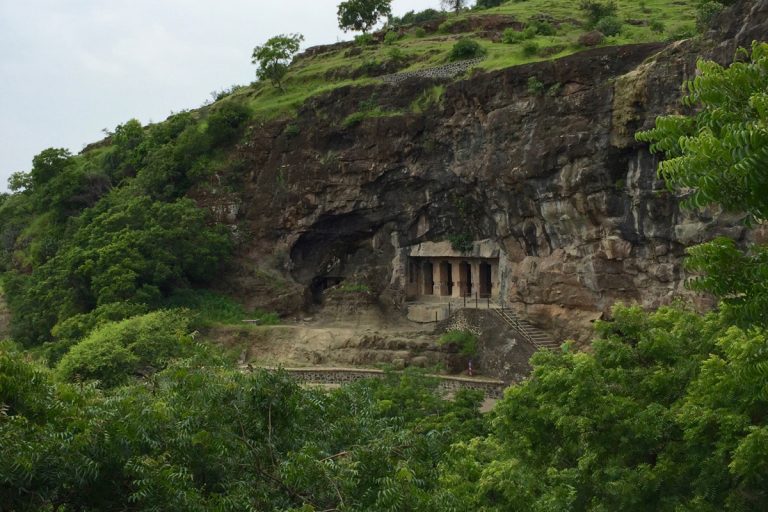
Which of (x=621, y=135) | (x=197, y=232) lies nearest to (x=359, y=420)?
(x=621, y=135)

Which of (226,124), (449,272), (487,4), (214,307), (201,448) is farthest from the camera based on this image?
(487,4)

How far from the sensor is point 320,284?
37938mm

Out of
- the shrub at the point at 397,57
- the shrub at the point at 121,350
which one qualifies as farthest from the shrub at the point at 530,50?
A: the shrub at the point at 121,350

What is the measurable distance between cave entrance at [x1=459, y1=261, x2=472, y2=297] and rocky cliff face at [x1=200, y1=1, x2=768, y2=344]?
1.68 m

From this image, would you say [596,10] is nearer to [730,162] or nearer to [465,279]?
[465,279]

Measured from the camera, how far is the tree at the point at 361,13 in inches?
2106

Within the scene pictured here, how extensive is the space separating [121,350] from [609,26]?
30.0m

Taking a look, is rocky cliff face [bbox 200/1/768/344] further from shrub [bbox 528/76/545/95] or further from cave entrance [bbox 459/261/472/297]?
cave entrance [bbox 459/261/472/297]

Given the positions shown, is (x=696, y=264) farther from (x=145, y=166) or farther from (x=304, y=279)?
(x=145, y=166)

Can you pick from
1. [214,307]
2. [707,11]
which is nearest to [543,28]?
[707,11]

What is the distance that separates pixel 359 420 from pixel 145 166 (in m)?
35.6

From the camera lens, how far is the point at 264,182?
36.8 meters

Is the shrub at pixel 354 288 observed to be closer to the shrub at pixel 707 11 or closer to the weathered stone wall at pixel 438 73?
the weathered stone wall at pixel 438 73

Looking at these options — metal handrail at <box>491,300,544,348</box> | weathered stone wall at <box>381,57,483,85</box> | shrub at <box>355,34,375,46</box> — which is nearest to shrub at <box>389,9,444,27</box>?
shrub at <box>355,34,375,46</box>
